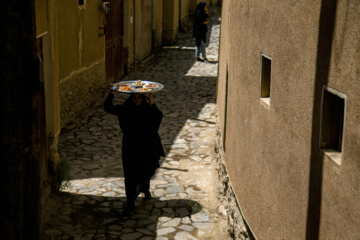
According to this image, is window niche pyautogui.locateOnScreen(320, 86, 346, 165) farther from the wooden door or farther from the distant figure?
the distant figure

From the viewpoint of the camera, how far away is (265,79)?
4.93m

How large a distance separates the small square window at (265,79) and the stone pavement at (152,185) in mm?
2424

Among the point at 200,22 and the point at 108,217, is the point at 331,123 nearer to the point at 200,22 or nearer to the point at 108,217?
the point at 108,217

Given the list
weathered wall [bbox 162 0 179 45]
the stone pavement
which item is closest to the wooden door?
the stone pavement

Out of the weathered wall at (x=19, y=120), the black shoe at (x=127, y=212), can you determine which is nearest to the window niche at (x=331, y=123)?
the weathered wall at (x=19, y=120)

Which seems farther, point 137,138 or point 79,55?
point 79,55

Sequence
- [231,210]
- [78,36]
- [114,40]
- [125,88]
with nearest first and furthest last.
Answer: [231,210] < [125,88] < [78,36] < [114,40]

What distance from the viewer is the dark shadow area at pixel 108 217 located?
21.7ft

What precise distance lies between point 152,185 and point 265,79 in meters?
3.82

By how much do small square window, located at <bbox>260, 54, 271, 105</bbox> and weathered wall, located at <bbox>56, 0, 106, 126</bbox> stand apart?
628cm

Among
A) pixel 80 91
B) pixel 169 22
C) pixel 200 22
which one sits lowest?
pixel 80 91

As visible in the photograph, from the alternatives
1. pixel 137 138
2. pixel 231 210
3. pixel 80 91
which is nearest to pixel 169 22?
pixel 80 91

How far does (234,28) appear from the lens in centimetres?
683

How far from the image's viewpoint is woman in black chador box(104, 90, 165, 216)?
7.00 m
